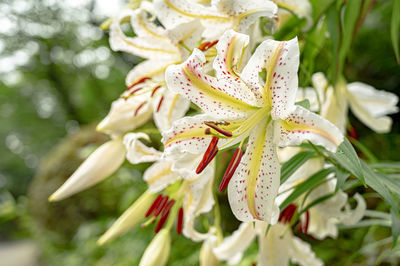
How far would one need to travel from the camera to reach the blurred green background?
5.00 ft

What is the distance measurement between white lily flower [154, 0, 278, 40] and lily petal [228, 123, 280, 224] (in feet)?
0.33

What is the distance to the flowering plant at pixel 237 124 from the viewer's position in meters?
0.30

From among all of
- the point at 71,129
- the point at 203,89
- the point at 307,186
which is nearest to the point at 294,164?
the point at 307,186

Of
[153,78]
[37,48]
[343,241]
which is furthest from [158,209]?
[37,48]

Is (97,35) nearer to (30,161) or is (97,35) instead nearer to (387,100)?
(30,161)

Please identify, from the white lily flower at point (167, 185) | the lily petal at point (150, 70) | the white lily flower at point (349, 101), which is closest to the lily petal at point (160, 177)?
the white lily flower at point (167, 185)

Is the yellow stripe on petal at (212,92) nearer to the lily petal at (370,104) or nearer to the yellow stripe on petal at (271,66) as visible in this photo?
the yellow stripe on petal at (271,66)

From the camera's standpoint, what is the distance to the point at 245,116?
0.34 metres

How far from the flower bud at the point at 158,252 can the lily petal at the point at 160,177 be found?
10 centimetres

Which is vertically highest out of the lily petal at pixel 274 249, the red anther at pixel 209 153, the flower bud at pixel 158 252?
the red anther at pixel 209 153

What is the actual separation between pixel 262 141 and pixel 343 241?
3.60 feet

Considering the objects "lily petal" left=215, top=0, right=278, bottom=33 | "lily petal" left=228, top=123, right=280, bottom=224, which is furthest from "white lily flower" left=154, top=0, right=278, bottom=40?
"lily petal" left=228, top=123, right=280, bottom=224

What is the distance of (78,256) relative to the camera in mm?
2170

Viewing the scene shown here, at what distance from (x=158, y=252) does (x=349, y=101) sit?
36 centimetres
